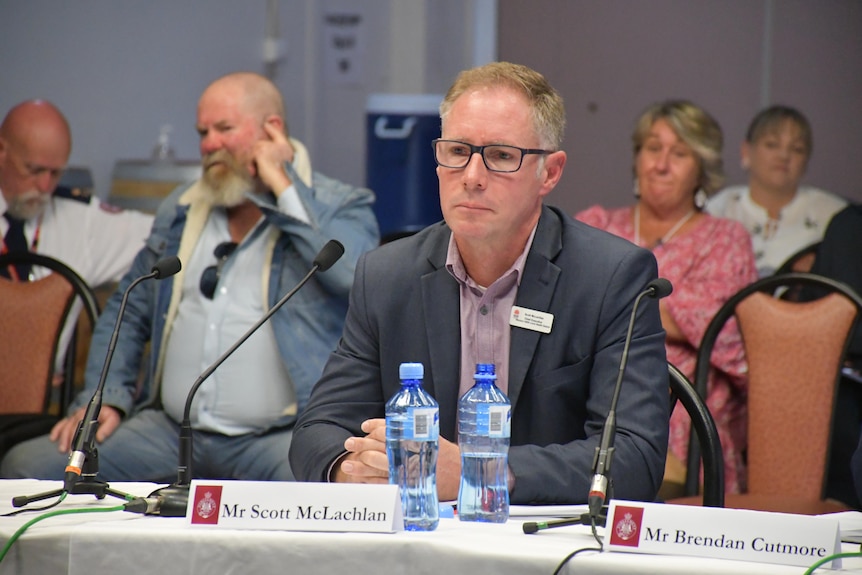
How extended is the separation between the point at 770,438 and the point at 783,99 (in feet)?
9.43

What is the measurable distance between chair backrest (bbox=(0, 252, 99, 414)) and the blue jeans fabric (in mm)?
277

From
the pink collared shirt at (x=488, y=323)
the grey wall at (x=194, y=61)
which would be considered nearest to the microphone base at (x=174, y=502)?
the pink collared shirt at (x=488, y=323)

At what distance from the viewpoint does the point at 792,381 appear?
301 cm

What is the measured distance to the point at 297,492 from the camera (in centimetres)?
161

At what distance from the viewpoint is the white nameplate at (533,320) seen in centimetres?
212

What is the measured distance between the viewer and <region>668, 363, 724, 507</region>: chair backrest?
2.10 metres

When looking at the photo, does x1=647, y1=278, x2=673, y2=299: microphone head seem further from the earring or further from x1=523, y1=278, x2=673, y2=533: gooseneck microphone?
the earring

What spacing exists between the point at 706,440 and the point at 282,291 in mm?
1473

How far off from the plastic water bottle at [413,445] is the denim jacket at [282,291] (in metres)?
1.38

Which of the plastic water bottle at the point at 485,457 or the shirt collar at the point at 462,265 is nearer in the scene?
the plastic water bottle at the point at 485,457

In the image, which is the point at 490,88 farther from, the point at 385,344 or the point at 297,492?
the point at 297,492

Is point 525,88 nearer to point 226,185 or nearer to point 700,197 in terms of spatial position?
point 226,185

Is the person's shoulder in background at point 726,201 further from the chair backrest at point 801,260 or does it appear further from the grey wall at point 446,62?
the chair backrest at point 801,260

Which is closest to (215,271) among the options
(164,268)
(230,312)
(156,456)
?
(230,312)
